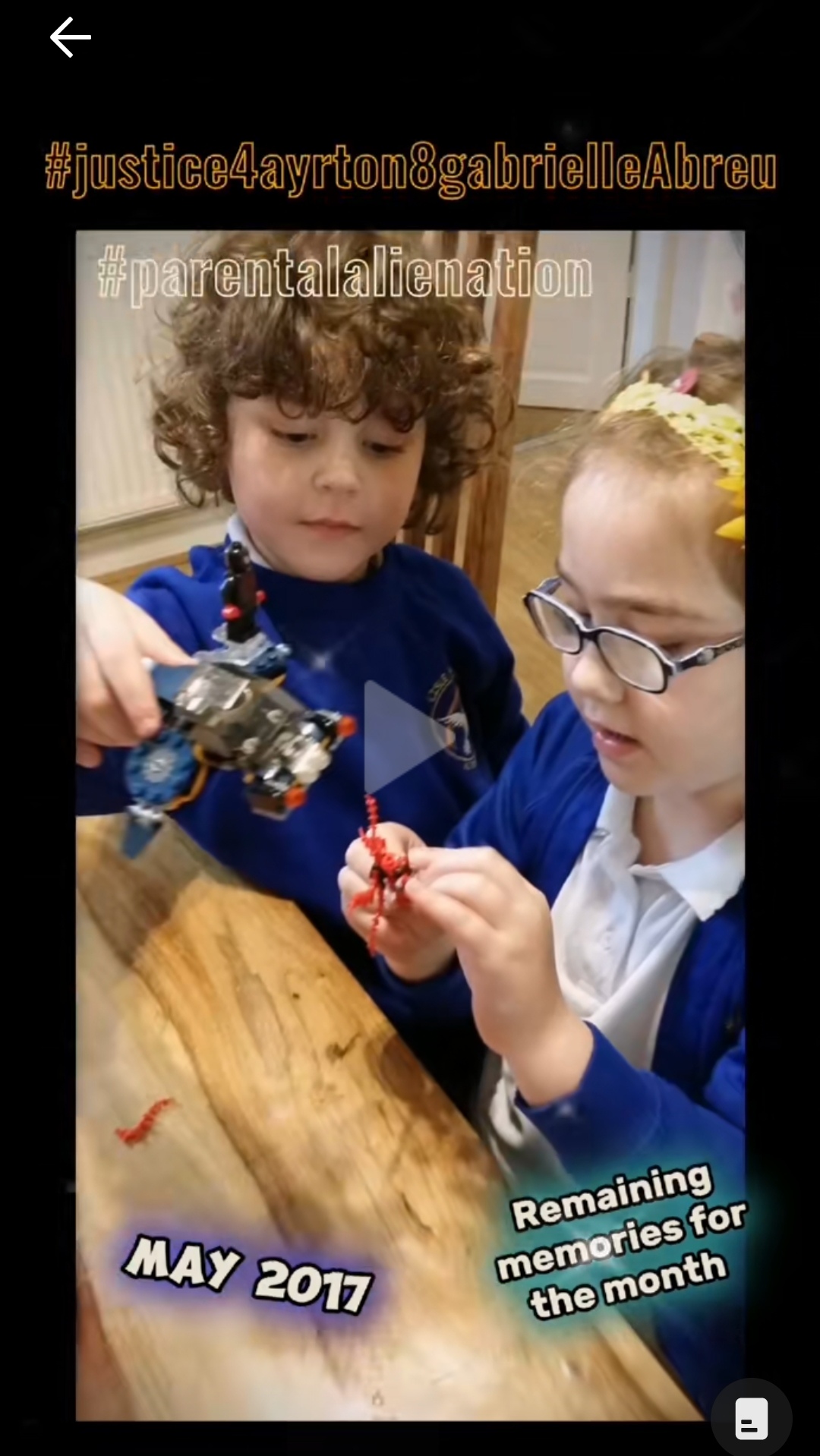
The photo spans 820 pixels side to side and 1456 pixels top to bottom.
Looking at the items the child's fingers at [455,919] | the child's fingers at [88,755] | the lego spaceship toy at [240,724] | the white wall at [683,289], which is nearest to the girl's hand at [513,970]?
the child's fingers at [455,919]

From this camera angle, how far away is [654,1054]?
2.15 feet

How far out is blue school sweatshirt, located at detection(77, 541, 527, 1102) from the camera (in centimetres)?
67

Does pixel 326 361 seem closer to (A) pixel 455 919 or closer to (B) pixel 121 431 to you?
(B) pixel 121 431

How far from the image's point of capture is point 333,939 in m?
0.70

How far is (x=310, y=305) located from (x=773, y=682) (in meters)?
0.36

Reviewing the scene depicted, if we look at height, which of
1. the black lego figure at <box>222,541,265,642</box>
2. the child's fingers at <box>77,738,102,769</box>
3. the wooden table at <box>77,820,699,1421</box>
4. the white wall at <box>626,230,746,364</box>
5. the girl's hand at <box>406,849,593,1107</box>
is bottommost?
the wooden table at <box>77,820,699,1421</box>

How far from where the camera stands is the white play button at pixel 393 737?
0.68 metres

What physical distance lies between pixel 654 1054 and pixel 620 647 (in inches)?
9.4

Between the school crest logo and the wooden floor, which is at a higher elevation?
the wooden floor

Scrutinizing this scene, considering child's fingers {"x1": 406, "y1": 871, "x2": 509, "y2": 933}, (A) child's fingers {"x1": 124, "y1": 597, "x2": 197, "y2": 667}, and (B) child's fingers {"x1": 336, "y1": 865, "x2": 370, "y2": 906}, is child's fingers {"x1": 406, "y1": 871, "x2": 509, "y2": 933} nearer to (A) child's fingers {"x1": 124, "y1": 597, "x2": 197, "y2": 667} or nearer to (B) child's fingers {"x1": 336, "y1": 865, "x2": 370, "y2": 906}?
(B) child's fingers {"x1": 336, "y1": 865, "x2": 370, "y2": 906}

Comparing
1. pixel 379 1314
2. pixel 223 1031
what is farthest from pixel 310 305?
pixel 379 1314

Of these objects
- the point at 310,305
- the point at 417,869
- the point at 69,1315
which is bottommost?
the point at 69,1315

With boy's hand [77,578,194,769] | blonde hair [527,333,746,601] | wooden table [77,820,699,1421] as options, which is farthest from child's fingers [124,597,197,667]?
blonde hair [527,333,746,601]
